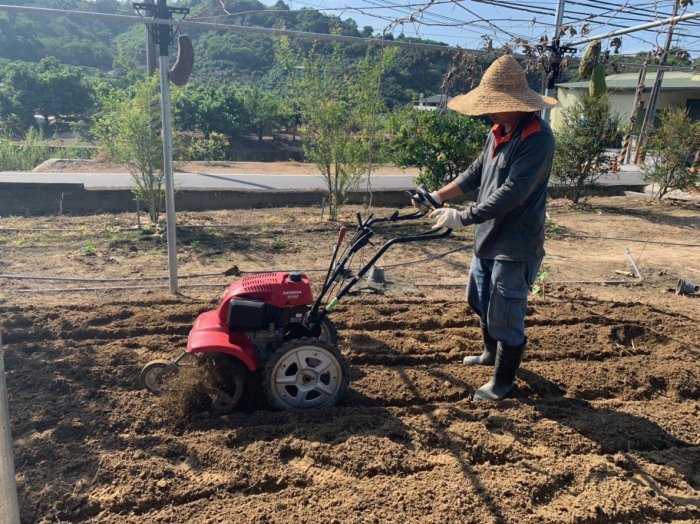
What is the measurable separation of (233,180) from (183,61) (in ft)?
32.3

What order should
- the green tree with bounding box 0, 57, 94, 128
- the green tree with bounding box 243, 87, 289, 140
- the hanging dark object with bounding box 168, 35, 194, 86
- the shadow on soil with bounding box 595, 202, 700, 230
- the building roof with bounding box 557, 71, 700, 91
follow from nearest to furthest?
the hanging dark object with bounding box 168, 35, 194, 86, the shadow on soil with bounding box 595, 202, 700, 230, the building roof with bounding box 557, 71, 700, 91, the green tree with bounding box 0, 57, 94, 128, the green tree with bounding box 243, 87, 289, 140

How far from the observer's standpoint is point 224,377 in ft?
11.4

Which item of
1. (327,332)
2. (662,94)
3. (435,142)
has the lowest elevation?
(327,332)

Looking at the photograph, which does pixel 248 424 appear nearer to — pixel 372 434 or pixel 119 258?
pixel 372 434

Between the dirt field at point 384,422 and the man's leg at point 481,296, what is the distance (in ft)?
0.48

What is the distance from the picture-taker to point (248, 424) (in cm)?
334

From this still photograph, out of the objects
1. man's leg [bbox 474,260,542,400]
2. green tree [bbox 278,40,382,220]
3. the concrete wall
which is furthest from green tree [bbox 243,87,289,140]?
man's leg [bbox 474,260,542,400]

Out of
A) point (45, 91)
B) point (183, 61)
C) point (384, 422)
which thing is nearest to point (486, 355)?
point (384, 422)

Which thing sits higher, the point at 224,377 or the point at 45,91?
the point at 45,91

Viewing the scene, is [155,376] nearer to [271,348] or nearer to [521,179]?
[271,348]

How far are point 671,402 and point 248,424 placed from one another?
114 inches

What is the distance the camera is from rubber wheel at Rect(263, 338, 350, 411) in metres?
3.36

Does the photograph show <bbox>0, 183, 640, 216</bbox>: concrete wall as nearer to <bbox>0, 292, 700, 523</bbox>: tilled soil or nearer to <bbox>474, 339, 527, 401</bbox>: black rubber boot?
<bbox>0, 292, 700, 523</bbox>: tilled soil

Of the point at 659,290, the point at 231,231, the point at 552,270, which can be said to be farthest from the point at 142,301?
the point at 659,290
